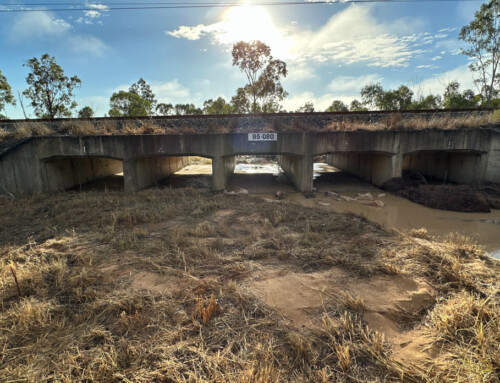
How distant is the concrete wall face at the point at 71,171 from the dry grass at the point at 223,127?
1.54 metres

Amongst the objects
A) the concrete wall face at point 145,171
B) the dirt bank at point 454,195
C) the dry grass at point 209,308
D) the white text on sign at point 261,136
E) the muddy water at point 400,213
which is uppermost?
the white text on sign at point 261,136

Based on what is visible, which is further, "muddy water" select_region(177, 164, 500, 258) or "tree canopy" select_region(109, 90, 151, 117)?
"tree canopy" select_region(109, 90, 151, 117)

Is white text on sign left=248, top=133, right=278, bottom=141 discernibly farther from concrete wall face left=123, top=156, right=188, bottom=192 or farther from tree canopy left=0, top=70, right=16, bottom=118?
tree canopy left=0, top=70, right=16, bottom=118

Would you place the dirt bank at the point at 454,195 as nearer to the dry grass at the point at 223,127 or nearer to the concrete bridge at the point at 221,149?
the concrete bridge at the point at 221,149

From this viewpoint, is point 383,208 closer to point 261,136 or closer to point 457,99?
point 261,136

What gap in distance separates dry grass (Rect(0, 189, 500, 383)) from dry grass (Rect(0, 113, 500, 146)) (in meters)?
5.82

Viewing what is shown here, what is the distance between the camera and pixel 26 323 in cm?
271

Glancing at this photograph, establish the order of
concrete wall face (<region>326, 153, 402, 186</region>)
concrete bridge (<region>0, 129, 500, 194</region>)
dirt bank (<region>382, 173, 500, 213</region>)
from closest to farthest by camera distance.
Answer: dirt bank (<region>382, 173, 500, 213</region>) → concrete bridge (<region>0, 129, 500, 194</region>) → concrete wall face (<region>326, 153, 402, 186</region>)

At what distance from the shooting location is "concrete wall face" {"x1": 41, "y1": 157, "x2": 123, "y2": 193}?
10609mm

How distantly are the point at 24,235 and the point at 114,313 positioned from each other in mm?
4289

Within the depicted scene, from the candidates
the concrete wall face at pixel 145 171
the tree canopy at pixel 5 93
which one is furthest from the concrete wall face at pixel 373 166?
the tree canopy at pixel 5 93

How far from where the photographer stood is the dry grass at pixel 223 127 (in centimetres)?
1041

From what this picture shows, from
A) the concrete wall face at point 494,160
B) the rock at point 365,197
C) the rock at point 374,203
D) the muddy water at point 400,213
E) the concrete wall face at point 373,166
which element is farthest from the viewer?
the concrete wall face at point 373,166

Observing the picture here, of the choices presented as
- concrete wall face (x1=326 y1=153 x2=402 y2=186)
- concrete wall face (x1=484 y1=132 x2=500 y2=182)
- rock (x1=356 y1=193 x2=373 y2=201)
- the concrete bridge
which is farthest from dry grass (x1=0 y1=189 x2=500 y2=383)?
concrete wall face (x1=484 y1=132 x2=500 y2=182)
